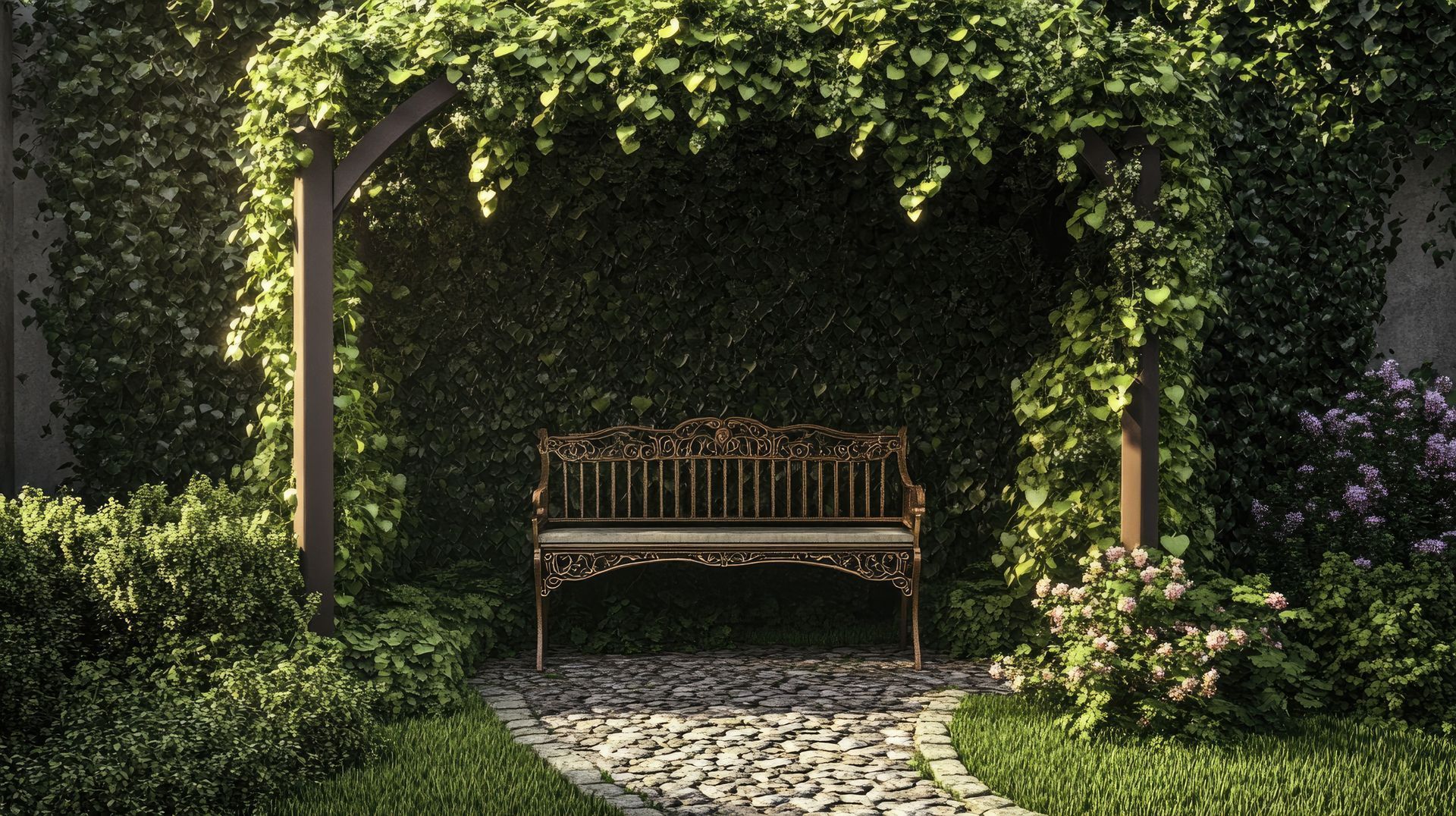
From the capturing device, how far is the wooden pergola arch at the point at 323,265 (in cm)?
439

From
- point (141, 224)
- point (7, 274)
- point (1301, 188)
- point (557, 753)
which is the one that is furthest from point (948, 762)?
point (7, 274)

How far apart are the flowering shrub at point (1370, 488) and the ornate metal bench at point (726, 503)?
1.64 meters

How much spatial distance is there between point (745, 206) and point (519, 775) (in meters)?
3.26

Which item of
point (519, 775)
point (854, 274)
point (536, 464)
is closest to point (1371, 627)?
point (854, 274)

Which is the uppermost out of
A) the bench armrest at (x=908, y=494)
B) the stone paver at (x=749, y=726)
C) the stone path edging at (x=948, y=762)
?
the bench armrest at (x=908, y=494)

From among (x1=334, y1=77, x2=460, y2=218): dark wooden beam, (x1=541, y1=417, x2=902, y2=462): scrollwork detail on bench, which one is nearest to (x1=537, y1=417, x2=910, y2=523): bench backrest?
(x1=541, y1=417, x2=902, y2=462): scrollwork detail on bench

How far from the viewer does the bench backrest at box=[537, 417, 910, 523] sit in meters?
5.89

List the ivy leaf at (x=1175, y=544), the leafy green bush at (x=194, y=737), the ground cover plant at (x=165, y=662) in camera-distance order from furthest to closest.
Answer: the ivy leaf at (x=1175, y=544), the ground cover plant at (x=165, y=662), the leafy green bush at (x=194, y=737)

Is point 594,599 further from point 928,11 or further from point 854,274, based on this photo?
point 928,11

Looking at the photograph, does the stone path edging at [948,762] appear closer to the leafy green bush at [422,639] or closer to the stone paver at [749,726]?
the stone paver at [749,726]

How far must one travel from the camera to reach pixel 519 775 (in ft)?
12.0

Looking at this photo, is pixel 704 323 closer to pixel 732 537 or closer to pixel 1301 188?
pixel 732 537

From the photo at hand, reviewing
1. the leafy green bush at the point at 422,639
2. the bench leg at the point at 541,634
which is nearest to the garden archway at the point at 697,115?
the leafy green bush at the point at 422,639

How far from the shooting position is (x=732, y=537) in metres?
5.34
